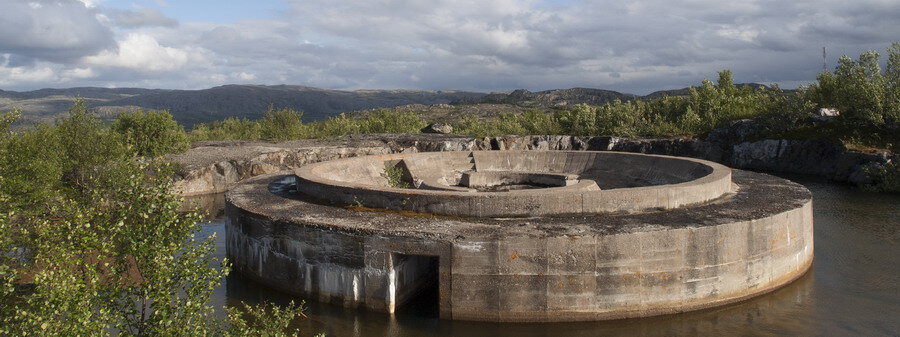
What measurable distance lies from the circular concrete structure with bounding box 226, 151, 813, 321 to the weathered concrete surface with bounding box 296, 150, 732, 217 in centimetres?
4

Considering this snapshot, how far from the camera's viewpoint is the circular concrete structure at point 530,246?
31.9 ft

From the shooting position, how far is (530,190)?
1209cm

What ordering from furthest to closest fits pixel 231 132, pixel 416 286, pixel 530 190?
pixel 231 132
pixel 530 190
pixel 416 286

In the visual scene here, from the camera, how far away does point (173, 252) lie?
17.8ft

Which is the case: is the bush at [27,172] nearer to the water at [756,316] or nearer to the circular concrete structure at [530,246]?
the circular concrete structure at [530,246]

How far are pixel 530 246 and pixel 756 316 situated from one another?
4.20 m

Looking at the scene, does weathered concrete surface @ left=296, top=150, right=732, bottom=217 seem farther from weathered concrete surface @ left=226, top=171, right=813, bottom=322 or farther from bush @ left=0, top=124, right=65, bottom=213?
bush @ left=0, top=124, right=65, bottom=213

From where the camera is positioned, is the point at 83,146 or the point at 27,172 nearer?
the point at 27,172

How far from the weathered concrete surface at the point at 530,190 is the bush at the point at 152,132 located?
14923mm

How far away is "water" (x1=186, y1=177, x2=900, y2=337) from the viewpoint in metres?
9.52

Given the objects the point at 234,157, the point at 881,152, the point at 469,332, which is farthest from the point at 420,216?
the point at 881,152

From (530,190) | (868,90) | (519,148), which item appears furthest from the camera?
(519,148)

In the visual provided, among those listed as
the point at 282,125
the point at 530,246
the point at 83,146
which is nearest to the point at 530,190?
the point at 530,246

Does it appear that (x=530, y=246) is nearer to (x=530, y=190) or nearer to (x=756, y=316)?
(x=530, y=190)
